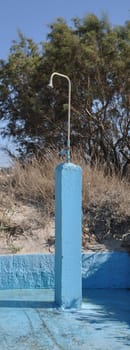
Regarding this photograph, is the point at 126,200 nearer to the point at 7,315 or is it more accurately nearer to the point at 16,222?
the point at 16,222

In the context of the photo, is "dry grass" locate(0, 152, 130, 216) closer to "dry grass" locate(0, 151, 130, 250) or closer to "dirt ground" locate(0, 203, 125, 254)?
"dry grass" locate(0, 151, 130, 250)

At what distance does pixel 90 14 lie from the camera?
12.7 meters

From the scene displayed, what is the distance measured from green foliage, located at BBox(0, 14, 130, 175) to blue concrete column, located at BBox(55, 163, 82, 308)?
252 inches

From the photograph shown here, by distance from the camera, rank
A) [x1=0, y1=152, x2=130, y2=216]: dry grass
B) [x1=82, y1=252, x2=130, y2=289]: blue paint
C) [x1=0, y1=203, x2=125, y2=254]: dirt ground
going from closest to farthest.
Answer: [x1=82, y1=252, x2=130, y2=289]: blue paint < [x1=0, y1=203, x2=125, y2=254]: dirt ground < [x1=0, y1=152, x2=130, y2=216]: dry grass

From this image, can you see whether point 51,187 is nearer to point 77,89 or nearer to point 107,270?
point 107,270

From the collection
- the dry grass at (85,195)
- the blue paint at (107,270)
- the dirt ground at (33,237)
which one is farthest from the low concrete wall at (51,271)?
the dry grass at (85,195)

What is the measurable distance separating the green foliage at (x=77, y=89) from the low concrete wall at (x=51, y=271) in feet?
16.7

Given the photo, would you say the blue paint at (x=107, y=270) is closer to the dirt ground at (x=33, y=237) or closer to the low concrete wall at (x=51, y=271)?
the low concrete wall at (x=51, y=271)

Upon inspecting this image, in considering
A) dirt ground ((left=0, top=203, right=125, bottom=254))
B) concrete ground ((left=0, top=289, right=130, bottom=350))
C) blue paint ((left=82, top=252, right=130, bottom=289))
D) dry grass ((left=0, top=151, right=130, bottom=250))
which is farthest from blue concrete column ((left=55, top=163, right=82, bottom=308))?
dry grass ((left=0, top=151, right=130, bottom=250))

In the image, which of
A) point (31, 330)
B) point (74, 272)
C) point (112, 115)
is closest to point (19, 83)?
point (112, 115)

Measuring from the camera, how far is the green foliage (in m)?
12.2

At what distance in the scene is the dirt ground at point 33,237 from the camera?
8.05m

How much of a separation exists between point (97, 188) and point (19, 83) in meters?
5.90

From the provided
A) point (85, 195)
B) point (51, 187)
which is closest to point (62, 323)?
point (85, 195)
